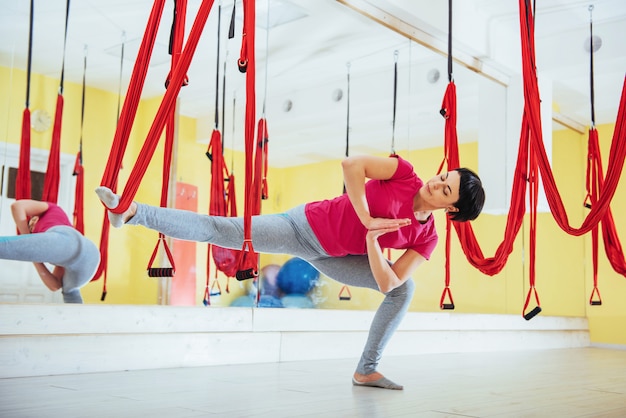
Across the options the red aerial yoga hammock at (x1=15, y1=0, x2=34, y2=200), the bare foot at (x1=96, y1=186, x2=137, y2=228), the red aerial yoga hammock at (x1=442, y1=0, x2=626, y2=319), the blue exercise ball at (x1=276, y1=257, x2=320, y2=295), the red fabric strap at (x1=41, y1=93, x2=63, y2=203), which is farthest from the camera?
the blue exercise ball at (x1=276, y1=257, x2=320, y2=295)

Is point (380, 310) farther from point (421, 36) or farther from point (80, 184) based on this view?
point (421, 36)

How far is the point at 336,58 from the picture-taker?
17.7 feet

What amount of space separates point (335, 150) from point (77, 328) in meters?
2.82

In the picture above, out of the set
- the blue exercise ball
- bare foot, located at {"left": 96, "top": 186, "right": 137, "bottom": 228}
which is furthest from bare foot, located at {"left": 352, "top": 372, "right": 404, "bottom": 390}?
the blue exercise ball

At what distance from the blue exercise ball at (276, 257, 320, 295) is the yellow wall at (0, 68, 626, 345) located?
0.09 m

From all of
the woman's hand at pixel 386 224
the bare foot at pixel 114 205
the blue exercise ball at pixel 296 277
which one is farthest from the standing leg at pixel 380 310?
the blue exercise ball at pixel 296 277

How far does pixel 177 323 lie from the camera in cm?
351

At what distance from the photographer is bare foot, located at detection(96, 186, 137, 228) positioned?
209 cm

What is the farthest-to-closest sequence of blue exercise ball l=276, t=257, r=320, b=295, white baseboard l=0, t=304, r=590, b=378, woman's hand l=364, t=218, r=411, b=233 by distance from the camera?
blue exercise ball l=276, t=257, r=320, b=295 → white baseboard l=0, t=304, r=590, b=378 → woman's hand l=364, t=218, r=411, b=233

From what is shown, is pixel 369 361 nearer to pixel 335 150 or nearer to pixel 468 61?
pixel 335 150

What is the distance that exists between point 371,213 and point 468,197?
1.23 ft

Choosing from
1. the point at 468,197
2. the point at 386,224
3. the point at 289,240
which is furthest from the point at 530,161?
the point at 289,240

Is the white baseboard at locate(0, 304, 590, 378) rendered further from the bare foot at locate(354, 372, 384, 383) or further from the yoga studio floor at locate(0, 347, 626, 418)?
the bare foot at locate(354, 372, 384, 383)

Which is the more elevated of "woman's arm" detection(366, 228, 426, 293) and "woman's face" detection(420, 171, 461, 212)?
"woman's face" detection(420, 171, 461, 212)
